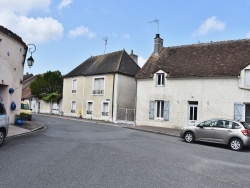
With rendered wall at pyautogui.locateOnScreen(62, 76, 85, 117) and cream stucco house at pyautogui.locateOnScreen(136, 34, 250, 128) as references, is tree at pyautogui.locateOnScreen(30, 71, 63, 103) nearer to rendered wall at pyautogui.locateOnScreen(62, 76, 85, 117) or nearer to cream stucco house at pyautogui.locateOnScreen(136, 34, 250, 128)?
rendered wall at pyautogui.locateOnScreen(62, 76, 85, 117)

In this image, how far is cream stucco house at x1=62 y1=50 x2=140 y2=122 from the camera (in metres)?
28.4

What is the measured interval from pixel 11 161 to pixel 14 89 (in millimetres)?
10736

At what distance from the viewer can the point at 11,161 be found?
7688mm

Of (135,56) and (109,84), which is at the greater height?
(135,56)

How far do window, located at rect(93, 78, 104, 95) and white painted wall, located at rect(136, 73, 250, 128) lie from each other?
625cm

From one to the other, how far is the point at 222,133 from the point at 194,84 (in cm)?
780

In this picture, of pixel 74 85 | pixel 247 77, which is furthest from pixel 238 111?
pixel 74 85

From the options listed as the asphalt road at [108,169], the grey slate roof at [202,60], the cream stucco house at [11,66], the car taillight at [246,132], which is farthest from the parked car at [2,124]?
the grey slate roof at [202,60]

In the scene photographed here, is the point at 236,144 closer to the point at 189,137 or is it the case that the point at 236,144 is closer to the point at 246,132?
the point at 246,132

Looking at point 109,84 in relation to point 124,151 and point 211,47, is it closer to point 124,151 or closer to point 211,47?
point 211,47

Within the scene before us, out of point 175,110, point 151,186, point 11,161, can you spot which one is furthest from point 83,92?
Result: point 151,186

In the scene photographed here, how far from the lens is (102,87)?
2973 centimetres

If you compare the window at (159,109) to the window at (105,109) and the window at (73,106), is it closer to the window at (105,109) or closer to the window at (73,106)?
the window at (105,109)

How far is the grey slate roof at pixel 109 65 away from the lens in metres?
29.4
